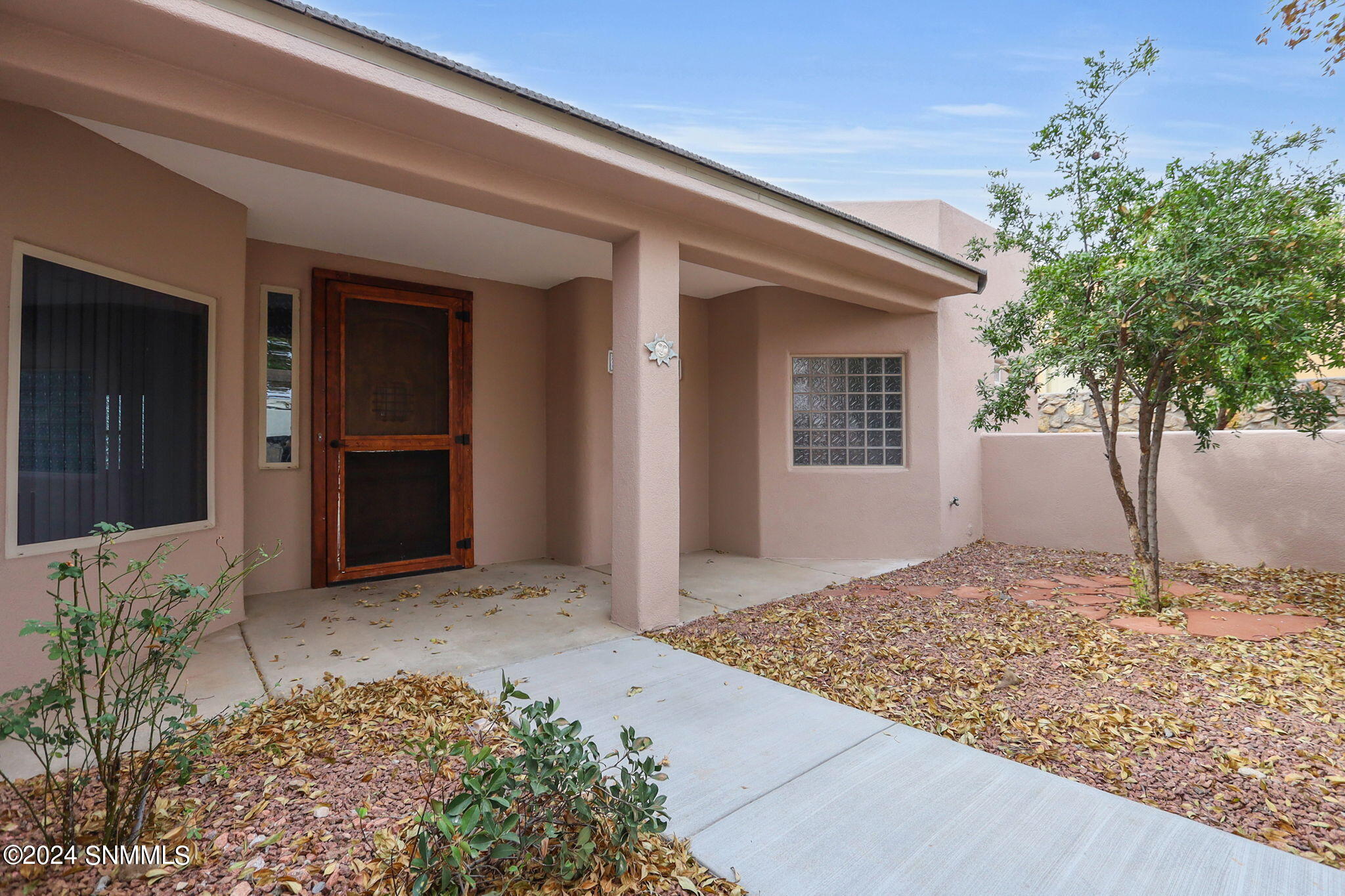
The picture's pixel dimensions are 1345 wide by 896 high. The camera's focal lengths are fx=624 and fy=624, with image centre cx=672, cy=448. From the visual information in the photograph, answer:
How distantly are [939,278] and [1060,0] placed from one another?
445 centimetres

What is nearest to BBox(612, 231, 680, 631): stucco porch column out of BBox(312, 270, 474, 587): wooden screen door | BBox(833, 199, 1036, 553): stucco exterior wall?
BBox(312, 270, 474, 587): wooden screen door

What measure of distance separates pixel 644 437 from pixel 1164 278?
3.28 meters

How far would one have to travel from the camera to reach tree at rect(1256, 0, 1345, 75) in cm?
350

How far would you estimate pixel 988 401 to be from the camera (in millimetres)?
5434

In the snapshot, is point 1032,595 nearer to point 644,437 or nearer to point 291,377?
point 644,437

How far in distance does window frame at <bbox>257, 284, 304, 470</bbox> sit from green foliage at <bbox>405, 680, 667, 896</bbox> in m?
3.98

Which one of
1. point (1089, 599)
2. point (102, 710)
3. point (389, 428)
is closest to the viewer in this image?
point (102, 710)

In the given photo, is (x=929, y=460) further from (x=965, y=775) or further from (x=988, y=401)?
(x=965, y=775)

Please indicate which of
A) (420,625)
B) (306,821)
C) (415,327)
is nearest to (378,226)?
(415,327)

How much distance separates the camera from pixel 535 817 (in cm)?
169

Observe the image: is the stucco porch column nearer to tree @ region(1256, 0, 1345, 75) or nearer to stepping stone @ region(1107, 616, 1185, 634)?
stepping stone @ region(1107, 616, 1185, 634)

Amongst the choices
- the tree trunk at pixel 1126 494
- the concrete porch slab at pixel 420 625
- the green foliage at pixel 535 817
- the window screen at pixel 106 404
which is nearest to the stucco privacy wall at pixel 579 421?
the concrete porch slab at pixel 420 625

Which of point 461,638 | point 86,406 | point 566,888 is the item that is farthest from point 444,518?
point 566,888

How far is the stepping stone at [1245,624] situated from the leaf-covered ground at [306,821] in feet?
12.6
